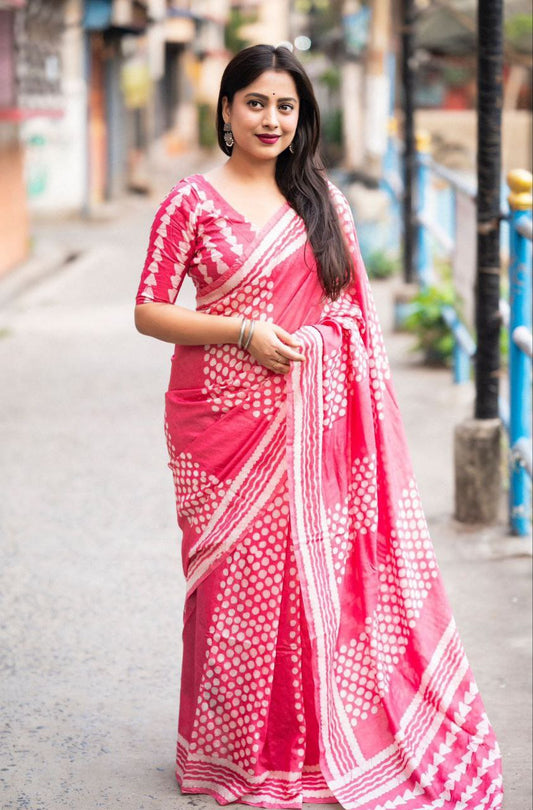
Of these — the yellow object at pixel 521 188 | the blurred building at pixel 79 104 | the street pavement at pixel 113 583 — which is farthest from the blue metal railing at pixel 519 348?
the blurred building at pixel 79 104

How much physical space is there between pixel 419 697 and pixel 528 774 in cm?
39

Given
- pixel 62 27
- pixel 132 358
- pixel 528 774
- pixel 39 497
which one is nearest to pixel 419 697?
pixel 528 774

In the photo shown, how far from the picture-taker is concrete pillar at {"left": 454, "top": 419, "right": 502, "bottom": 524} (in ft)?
16.3

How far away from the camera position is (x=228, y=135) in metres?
2.87

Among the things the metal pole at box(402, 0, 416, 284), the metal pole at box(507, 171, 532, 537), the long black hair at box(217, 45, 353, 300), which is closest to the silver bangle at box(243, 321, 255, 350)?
the long black hair at box(217, 45, 353, 300)

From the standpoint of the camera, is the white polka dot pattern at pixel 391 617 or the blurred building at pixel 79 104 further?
the blurred building at pixel 79 104

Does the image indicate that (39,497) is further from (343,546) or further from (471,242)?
(343,546)

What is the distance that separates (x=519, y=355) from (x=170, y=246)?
7.30 feet

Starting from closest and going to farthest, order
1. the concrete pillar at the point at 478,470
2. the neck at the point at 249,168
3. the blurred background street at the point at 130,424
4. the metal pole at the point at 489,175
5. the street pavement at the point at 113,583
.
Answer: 1. the neck at the point at 249,168
2. the street pavement at the point at 113,583
3. the blurred background street at the point at 130,424
4. the metal pole at the point at 489,175
5. the concrete pillar at the point at 478,470

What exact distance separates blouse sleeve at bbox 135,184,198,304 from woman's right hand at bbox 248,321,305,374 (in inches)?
8.6

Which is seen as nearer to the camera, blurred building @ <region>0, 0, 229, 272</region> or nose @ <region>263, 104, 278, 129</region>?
nose @ <region>263, 104, 278, 129</region>

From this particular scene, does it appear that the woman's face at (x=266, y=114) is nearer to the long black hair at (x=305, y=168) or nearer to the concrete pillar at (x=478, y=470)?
the long black hair at (x=305, y=168)

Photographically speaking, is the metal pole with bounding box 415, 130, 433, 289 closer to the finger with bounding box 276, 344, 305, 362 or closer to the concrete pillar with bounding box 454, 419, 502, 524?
the concrete pillar with bounding box 454, 419, 502, 524

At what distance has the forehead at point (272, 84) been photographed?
273 centimetres
